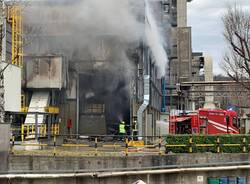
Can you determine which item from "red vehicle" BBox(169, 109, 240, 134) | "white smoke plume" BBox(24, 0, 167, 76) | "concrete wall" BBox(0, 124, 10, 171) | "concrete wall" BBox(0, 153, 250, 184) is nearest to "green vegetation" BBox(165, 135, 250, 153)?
"concrete wall" BBox(0, 153, 250, 184)

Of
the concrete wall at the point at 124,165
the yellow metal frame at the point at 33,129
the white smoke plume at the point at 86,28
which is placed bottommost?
the concrete wall at the point at 124,165

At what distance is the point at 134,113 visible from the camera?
25594 millimetres

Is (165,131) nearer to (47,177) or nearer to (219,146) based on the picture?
(219,146)

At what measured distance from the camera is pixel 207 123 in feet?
88.9

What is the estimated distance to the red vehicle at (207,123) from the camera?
2659cm

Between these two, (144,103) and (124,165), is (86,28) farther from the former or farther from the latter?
(124,165)

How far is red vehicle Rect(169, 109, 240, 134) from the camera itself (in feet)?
87.2

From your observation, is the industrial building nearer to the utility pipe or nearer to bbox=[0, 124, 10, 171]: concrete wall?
bbox=[0, 124, 10, 171]: concrete wall

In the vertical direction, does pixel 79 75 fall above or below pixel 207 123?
above

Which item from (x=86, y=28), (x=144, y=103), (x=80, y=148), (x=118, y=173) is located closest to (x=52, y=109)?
(x=86, y=28)

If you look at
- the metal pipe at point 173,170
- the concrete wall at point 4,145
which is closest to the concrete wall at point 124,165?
the metal pipe at point 173,170

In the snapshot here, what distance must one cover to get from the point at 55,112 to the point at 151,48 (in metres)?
8.53

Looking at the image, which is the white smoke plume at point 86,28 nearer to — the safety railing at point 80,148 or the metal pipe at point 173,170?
the safety railing at point 80,148

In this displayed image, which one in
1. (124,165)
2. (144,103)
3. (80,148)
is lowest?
A: (124,165)
